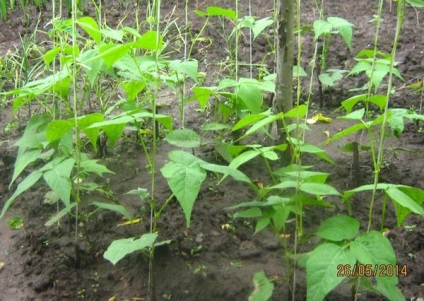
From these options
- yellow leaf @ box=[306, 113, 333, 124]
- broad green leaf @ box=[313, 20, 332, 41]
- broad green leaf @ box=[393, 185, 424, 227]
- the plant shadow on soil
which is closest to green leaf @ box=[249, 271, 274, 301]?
the plant shadow on soil

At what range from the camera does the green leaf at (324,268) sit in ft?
3.93

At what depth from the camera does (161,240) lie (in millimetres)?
1800

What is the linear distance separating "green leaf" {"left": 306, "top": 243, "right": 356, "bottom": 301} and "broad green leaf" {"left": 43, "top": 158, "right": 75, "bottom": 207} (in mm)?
642

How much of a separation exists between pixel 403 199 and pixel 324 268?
0.24 meters

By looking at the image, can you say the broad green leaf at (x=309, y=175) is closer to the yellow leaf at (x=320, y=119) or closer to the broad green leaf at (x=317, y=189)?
the broad green leaf at (x=317, y=189)

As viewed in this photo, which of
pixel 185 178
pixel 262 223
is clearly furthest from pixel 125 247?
pixel 262 223

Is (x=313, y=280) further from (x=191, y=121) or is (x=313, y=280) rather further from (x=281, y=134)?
(x=191, y=121)

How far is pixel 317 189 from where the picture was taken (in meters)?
1.39

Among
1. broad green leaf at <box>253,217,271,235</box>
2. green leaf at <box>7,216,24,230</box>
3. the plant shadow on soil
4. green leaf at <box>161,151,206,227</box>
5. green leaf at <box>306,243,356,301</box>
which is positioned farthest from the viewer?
green leaf at <box>7,216,24,230</box>

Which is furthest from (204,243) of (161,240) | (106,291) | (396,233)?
(396,233)

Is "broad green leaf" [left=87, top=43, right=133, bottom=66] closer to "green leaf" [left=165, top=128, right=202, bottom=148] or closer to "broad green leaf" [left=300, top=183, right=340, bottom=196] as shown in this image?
"green leaf" [left=165, top=128, right=202, bottom=148]

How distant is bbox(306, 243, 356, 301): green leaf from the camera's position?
1.20 metres

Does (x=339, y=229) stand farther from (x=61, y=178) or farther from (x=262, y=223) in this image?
(x=61, y=178)

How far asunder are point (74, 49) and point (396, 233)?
1176 millimetres
